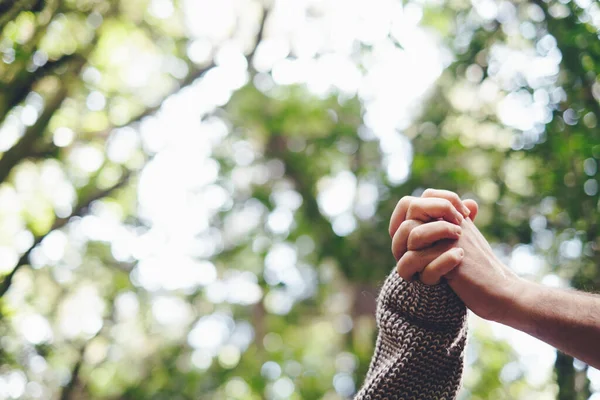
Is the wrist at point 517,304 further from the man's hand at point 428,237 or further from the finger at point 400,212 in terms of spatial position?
the finger at point 400,212

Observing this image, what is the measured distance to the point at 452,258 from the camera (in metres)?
1.42

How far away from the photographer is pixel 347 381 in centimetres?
760

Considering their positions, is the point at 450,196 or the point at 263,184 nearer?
the point at 450,196

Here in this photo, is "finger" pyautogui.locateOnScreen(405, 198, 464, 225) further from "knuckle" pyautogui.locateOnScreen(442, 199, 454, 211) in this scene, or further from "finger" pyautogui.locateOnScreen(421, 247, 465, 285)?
"finger" pyautogui.locateOnScreen(421, 247, 465, 285)

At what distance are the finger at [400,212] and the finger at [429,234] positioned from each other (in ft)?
0.45

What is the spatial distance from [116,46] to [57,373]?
5.71m

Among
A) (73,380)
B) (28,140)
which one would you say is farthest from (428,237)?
(73,380)

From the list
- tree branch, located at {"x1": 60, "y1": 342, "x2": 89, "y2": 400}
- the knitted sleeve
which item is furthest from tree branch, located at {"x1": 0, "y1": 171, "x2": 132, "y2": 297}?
tree branch, located at {"x1": 60, "y1": 342, "x2": 89, "y2": 400}

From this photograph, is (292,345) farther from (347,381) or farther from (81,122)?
(81,122)

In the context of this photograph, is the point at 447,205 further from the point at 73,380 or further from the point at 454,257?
the point at 73,380

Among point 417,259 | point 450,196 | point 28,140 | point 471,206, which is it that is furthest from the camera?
point 28,140

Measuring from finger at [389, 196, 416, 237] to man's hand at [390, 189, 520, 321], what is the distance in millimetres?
28

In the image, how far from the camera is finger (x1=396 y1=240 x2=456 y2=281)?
1.47m

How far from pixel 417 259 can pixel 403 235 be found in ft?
0.35
